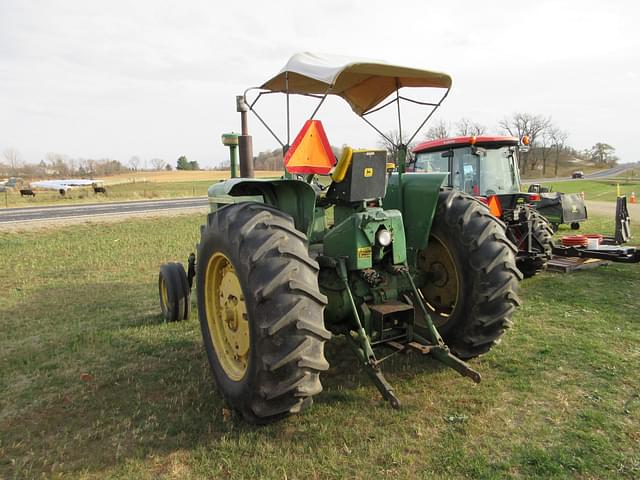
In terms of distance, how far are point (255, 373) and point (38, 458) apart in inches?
57.3

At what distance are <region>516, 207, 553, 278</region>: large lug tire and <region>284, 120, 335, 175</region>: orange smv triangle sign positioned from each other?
4.75 metres

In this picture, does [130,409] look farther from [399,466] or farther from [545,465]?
[545,465]

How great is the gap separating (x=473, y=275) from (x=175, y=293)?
10.7 ft

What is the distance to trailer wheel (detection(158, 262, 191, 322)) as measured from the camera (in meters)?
5.14

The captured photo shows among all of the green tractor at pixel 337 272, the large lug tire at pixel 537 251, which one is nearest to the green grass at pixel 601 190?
the large lug tire at pixel 537 251

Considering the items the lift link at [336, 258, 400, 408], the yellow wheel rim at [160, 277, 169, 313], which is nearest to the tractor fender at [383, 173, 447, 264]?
the lift link at [336, 258, 400, 408]

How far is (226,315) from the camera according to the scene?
10.6 feet

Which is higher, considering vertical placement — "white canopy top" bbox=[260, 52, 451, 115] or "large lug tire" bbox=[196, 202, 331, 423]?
"white canopy top" bbox=[260, 52, 451, 115]

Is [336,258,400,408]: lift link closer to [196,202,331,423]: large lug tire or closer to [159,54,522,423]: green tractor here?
[159,54,522,423]: green tractor

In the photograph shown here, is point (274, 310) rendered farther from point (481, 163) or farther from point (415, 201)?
point (481, 163)

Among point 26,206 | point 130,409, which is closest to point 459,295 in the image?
A: point 130,409

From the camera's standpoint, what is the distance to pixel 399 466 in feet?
8.58

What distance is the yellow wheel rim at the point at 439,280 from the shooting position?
3881 millimetres

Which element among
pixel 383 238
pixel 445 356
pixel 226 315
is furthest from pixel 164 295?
pixel 445 356
